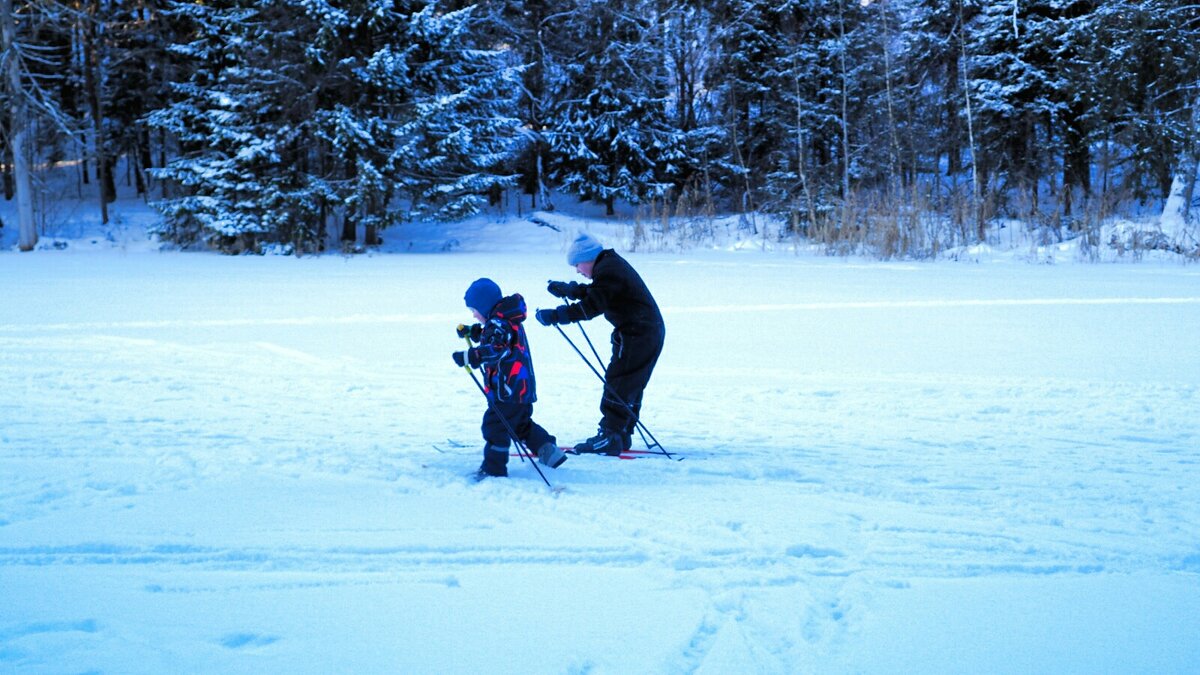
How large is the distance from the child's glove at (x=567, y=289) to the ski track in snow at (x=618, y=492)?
2.89ft

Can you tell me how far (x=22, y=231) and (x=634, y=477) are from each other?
76.9 feet

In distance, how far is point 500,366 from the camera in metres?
4.44

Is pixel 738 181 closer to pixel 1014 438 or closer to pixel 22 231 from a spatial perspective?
pixel 22 231

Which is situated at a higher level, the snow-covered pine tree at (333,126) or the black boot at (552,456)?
the snow-covered pine tree at (333,126)

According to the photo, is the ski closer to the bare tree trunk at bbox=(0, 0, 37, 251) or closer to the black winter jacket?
the black winter jacket

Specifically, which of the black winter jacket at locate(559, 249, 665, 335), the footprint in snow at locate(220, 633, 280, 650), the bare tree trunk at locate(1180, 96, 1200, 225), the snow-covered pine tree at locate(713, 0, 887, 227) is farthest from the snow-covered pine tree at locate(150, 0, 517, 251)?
the footprint in snow at locate(220, 633, 280, 650)

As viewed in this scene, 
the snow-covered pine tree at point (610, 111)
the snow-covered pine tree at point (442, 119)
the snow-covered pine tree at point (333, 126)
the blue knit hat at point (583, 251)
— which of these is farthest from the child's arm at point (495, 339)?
the snow-covered pine tree at point (610, 111)

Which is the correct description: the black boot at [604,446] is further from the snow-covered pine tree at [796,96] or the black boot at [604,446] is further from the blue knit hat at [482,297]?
the snow-covered pine tree at [796,96]

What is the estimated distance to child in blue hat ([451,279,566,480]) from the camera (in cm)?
440

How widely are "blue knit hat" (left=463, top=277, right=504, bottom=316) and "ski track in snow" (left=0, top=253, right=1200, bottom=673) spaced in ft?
2.75

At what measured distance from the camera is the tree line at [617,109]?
20.8m

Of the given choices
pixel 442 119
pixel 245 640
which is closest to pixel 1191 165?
pixel 442 119

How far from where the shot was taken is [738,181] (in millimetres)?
30328

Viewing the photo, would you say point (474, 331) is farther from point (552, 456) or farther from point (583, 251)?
point (583, 251)
